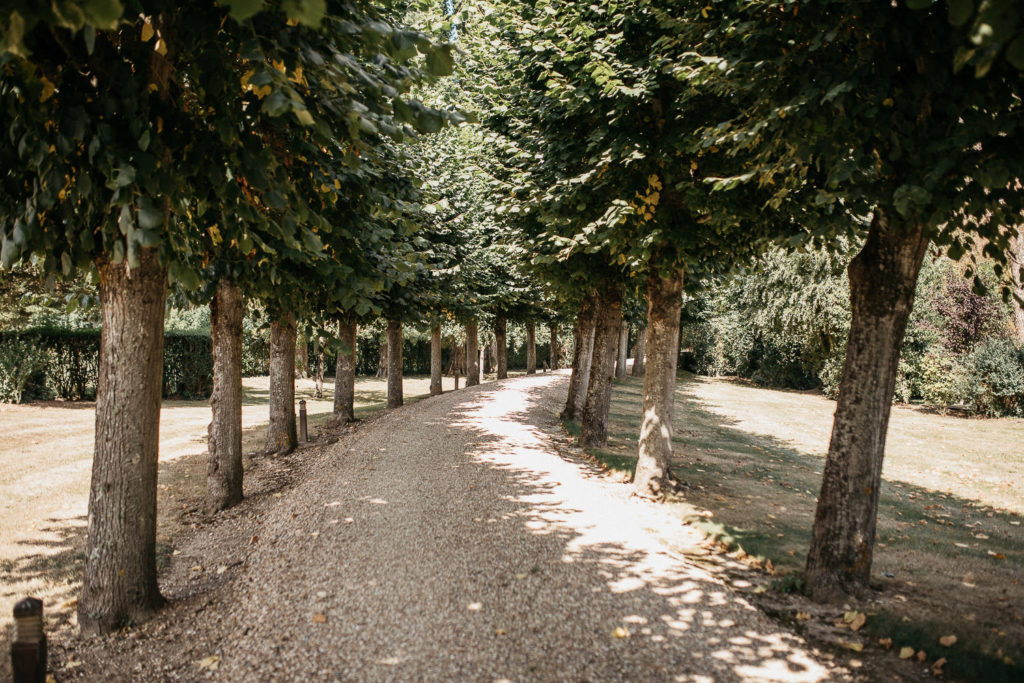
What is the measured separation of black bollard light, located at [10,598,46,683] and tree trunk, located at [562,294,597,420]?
490 inches

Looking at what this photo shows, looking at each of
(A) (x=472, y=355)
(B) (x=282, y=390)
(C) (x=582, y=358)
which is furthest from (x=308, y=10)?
(A) (x=472, y=355)

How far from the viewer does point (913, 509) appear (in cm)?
975

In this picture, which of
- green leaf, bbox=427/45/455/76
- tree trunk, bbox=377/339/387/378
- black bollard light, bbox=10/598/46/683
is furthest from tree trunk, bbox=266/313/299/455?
tree trunk, bbox=377/339/387/378

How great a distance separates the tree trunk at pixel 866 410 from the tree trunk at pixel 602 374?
6.67 m

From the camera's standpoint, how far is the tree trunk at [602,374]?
12000 millimetres

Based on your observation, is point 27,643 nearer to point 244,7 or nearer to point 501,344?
point 244,7

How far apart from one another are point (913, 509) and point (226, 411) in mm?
11261

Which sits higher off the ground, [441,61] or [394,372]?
[441,61]

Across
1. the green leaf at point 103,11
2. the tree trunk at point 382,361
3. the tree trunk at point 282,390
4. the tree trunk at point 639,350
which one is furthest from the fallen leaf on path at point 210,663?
the tree trunk at point 382,361

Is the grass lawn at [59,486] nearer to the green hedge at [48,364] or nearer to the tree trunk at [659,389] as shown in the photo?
the green hedge at [48,364]

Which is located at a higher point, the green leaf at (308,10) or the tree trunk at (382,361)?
the green leaf at (308,10)

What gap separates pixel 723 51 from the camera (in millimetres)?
6461

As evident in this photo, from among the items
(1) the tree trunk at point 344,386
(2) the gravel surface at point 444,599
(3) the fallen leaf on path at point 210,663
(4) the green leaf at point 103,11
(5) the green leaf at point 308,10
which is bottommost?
(3) the fallen leaf on path at point 210,663

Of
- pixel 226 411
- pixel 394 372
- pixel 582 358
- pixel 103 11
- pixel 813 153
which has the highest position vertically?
pixel 813 153
